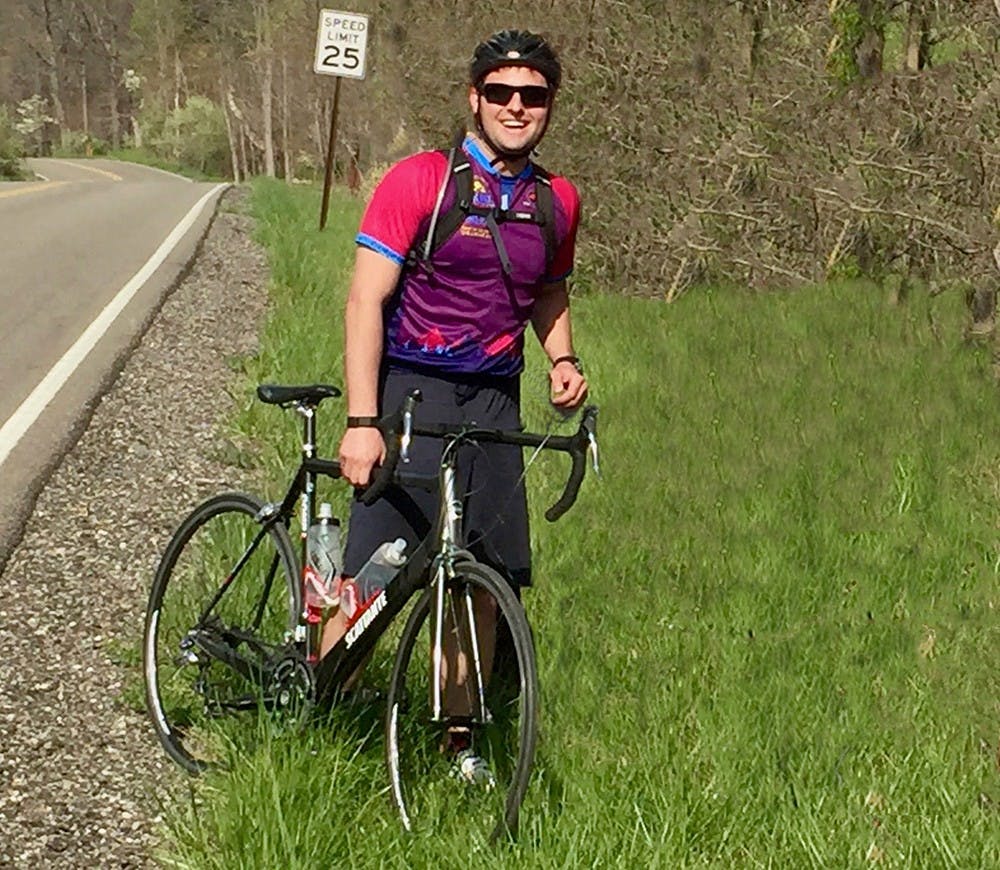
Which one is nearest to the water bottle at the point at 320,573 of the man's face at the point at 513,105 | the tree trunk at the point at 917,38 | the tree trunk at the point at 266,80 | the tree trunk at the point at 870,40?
the man's face at the point at 513,105

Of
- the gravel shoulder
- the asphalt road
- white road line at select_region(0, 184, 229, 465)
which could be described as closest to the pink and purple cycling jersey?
the gravel shoulder

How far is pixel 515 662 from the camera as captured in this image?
325 cm

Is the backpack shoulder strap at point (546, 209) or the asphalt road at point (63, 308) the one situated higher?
the backpack shoulder strap at point (546, 209)

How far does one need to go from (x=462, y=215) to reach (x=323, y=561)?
3.38 feet

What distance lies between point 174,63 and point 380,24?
72.1 metres

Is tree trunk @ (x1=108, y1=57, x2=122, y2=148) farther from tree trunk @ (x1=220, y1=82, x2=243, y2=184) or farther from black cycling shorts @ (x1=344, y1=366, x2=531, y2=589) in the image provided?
black cycling shorts @ (x1=344, y1=366, x2=531, y2=589)

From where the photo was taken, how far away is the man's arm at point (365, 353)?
11.1 feet

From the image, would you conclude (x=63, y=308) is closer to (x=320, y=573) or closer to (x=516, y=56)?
(x=320, y=573)

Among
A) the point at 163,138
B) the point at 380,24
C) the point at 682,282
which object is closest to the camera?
the point at 682,282

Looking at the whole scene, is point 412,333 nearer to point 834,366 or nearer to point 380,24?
point 834,366

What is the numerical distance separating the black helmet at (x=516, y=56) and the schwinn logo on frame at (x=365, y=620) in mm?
1312

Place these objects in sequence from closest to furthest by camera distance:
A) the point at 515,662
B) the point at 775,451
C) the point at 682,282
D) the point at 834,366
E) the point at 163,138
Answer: the point at 515,662
the point at 775,451
the point at 834,366
the point at 682,282
the point at 163,138

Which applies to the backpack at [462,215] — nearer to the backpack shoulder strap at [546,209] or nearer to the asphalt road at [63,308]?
the backpack shoulder strap at [546,209]

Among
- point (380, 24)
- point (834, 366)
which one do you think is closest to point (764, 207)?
point (834, 366)
